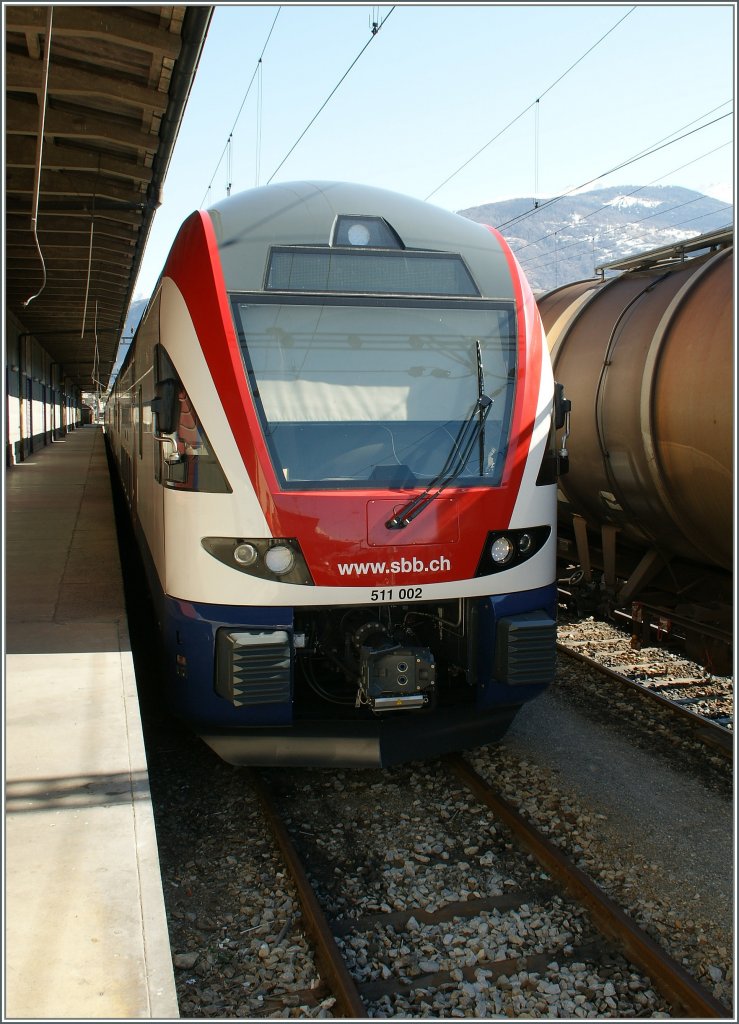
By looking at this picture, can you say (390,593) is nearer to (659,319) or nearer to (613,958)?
(613,958)

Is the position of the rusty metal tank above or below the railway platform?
above

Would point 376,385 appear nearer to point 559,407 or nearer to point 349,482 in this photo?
point 349,482

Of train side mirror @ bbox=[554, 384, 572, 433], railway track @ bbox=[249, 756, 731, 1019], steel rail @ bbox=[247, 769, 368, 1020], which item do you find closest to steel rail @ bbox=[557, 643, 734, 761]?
railway track @ bbox=[249, 756, 731, 1019]

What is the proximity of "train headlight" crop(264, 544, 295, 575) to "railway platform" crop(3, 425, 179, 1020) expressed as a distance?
1.08 metres

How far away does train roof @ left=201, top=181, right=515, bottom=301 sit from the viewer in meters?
5.14

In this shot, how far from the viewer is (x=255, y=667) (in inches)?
188

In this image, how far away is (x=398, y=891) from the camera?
440 cm

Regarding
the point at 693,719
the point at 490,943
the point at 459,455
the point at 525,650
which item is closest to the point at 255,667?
the point at 525,650

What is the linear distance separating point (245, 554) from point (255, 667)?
2.02ft

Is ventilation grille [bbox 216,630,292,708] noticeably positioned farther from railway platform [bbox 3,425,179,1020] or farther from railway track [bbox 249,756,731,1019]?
railway track [bbox 249,756,731,1019]

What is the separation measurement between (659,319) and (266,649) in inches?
159

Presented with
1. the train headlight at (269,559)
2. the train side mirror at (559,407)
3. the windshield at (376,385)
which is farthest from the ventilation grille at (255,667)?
the train side mirror at (559,407)

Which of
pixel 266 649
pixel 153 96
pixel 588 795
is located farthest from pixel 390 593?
pixel 153 96

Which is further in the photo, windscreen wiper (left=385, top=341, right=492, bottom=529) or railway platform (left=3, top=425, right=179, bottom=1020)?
windscreen wiper (left=385, top=341, right=492, bottom=529)
